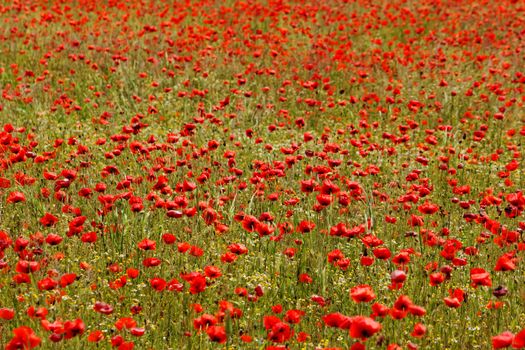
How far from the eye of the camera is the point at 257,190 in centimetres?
465

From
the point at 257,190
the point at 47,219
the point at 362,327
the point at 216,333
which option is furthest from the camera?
the point at 257,190

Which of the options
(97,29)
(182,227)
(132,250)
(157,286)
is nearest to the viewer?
(157,286)

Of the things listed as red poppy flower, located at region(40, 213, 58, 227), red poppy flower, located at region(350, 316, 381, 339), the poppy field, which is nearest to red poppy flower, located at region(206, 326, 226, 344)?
the poppy field

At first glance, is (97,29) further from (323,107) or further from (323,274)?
(323,274)

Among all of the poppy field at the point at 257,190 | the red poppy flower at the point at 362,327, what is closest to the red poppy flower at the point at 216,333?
the poppy field at the point at 257,190

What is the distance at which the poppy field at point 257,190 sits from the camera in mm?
3301

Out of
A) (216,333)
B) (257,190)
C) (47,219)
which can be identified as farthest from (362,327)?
(257,190)

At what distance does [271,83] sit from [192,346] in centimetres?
557

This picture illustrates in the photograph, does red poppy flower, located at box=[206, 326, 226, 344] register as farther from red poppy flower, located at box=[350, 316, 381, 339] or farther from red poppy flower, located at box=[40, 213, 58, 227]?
red poppy flower, located at box=[40, 213, 58, 227]

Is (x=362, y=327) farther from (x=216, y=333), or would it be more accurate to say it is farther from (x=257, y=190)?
(x=257, y=190)

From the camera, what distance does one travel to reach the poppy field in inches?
130

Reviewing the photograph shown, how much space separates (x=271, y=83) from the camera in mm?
8375

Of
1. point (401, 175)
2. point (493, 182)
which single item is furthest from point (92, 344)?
point (493, 182)

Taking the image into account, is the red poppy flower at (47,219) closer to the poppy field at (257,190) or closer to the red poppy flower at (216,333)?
the poppy field at (257,190)
